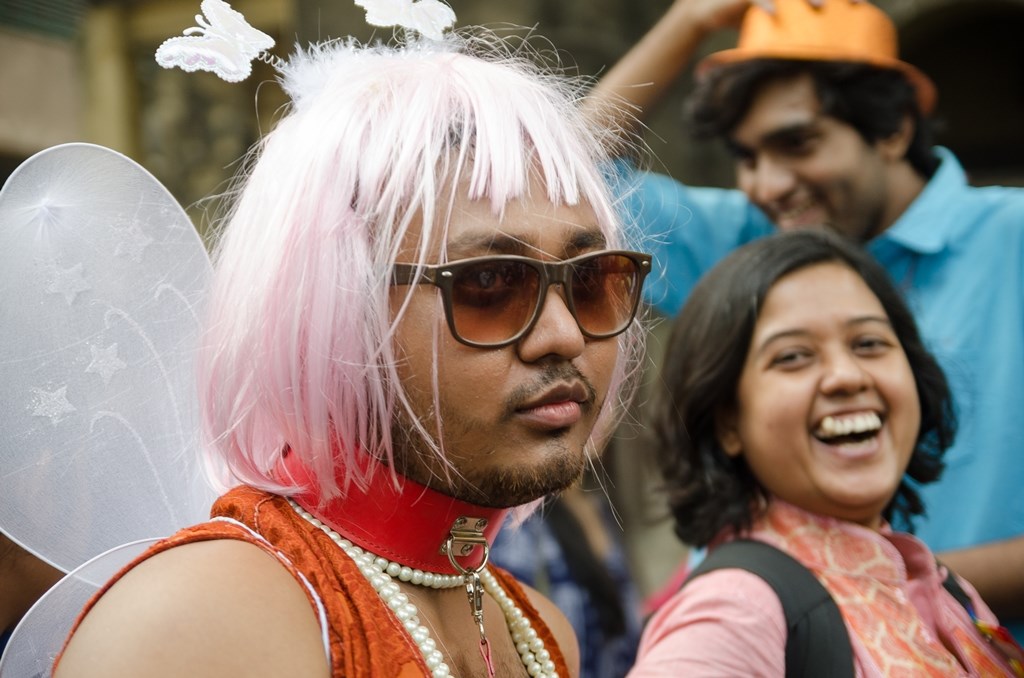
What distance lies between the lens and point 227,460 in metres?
1.43

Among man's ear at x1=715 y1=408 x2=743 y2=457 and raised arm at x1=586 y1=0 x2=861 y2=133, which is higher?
raised arm at x1=586 y1=0 x2=861 y2=133

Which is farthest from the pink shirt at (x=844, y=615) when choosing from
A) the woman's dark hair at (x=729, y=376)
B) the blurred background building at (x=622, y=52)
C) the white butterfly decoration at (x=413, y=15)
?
the blurred background building at (x=622, y=52)

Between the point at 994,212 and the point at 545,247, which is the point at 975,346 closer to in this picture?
the point at 994,212

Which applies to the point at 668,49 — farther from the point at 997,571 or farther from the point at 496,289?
the point at 496,289

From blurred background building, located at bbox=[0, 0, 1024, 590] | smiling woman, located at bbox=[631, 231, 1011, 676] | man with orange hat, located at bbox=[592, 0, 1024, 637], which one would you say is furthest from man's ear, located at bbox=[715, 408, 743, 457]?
→ blurred background building, located at bbox=[0, 0, 1024, 590]

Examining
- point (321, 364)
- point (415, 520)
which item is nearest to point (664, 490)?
point (415, 520)

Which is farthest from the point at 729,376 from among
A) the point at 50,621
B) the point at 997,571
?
the point at 50,621

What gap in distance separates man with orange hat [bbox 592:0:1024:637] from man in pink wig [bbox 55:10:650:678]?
1.21m

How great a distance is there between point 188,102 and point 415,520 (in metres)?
5.53

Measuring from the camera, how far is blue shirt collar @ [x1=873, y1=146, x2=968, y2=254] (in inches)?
110

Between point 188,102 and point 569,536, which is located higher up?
point 188,102

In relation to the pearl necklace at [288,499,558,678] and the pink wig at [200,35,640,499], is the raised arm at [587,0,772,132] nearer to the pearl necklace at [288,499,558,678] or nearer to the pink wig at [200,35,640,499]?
the pink wig at [200,35,640,499]

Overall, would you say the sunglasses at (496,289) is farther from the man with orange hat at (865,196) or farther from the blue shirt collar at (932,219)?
the blue shirt collar at (932,219)

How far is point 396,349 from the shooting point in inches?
54.0
